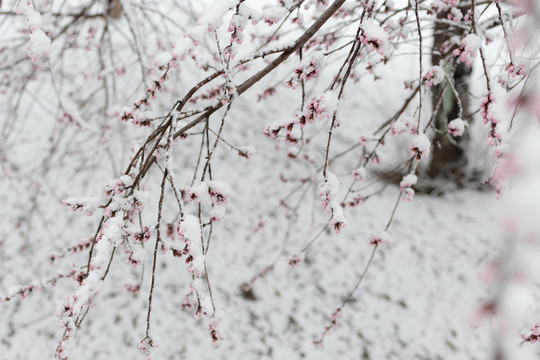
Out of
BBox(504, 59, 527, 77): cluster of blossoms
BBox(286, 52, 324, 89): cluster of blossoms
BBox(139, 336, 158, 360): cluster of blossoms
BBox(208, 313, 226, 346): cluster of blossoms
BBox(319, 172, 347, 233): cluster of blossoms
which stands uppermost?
BBox(504, 59, 527, 77): cluster of blossoms

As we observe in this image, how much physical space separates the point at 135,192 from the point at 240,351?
2.28m

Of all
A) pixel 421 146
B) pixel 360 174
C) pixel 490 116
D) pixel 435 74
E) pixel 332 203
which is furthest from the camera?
pixel 360 174

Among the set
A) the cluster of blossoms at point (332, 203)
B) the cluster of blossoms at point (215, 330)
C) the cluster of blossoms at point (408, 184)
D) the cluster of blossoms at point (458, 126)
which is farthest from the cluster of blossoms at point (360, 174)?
the cluster of blossoms at point (215, 330)

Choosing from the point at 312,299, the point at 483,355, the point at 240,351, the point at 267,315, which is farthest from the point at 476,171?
the point at 240,351

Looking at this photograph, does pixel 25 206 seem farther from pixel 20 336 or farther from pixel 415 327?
pixel 415 327

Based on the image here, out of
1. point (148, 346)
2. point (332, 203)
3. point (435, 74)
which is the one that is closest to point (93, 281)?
point (148, 346)

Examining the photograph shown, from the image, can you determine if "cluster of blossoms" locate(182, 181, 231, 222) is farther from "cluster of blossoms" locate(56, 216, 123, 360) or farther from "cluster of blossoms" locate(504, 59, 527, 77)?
"cluster of blossoms" locate(504, 59, 527, 77)

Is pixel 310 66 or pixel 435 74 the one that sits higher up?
pixel 435 74

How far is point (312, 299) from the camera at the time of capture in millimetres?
3488

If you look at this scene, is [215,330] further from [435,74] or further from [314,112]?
[435,74]

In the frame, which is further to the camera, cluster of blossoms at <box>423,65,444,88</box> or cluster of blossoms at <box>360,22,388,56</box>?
cluster of blossoms at <box>423,65,444,88</box>

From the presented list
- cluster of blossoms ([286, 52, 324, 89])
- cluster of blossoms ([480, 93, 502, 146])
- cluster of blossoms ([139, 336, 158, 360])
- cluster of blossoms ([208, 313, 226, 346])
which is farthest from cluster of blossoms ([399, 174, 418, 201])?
cluster of blossoms ([139, 336, 158, 360])

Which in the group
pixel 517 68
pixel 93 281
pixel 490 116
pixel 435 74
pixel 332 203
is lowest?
pixel 93 281

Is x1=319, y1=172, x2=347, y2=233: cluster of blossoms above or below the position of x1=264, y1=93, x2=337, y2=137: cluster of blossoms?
below
